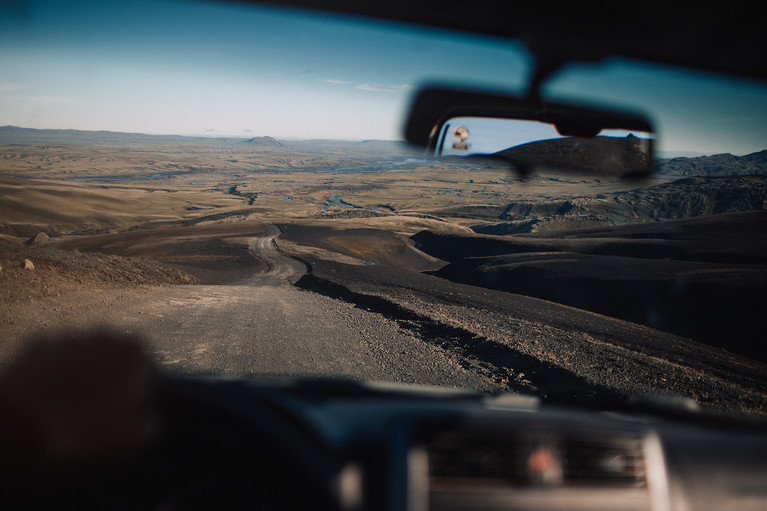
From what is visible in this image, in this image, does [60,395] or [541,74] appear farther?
[541,74]

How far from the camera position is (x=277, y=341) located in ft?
34.4

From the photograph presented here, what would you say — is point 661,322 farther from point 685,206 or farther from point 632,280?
point 685,206

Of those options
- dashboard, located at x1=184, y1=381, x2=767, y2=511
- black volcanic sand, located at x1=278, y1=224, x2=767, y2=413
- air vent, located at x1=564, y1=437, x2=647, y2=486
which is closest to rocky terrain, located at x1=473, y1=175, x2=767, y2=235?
black volcanic sand, located at x1=278, y1=224, x2=767, y2=413

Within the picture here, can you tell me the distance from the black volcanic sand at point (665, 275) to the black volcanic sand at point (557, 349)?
334 cm

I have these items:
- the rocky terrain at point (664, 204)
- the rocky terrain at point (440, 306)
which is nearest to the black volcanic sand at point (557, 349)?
the rocky terrain at point (440, 306)

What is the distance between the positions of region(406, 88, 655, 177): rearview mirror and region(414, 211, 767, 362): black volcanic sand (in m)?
14.8

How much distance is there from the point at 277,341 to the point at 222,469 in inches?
360

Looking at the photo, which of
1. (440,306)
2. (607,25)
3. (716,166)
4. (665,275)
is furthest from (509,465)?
(716,166)

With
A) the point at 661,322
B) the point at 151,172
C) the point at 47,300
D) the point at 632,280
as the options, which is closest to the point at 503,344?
the point at 661,322

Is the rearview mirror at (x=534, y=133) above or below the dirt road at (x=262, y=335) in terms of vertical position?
above

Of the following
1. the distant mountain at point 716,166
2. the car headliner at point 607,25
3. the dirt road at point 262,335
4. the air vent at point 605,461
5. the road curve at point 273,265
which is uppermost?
the distant mountain at point 716,166

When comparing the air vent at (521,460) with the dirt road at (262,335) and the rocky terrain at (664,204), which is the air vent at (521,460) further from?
the rocky terrain at (664,204)

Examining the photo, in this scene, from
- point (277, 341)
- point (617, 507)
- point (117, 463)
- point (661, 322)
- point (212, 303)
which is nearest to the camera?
point (117, 463)

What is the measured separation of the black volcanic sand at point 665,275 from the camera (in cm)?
1633
